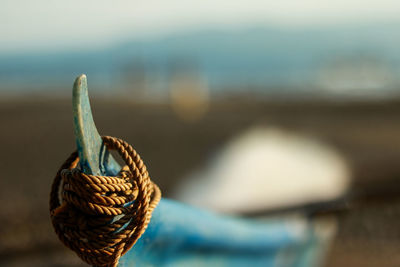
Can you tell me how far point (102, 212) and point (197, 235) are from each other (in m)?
0.90

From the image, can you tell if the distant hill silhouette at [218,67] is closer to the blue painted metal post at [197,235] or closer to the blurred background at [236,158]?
the blurred background at [236,158]

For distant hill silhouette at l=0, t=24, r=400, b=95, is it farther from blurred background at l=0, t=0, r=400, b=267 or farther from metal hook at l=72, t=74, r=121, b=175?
metal hook at l=72, t=74, r=121, b=175

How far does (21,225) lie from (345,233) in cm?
432

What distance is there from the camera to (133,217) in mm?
1596

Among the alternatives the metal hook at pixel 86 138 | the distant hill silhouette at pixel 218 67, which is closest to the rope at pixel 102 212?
the metal hook at pixel 86 138

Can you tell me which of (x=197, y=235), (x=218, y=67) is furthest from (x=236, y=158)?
(x=218, y=67)

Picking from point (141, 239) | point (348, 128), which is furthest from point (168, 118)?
point (141, 239)

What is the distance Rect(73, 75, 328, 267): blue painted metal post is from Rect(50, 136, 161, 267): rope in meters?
0.07

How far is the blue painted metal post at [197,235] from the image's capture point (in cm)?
151

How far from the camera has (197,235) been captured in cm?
231

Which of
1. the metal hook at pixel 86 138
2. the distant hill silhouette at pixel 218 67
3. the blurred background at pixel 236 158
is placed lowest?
the distant hill silhouette at pixel 218 67

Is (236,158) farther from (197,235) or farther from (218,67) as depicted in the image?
(218,67)

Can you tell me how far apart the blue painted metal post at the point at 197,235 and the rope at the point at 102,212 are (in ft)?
0.23

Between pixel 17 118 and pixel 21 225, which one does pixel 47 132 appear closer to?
pixel 17 118
